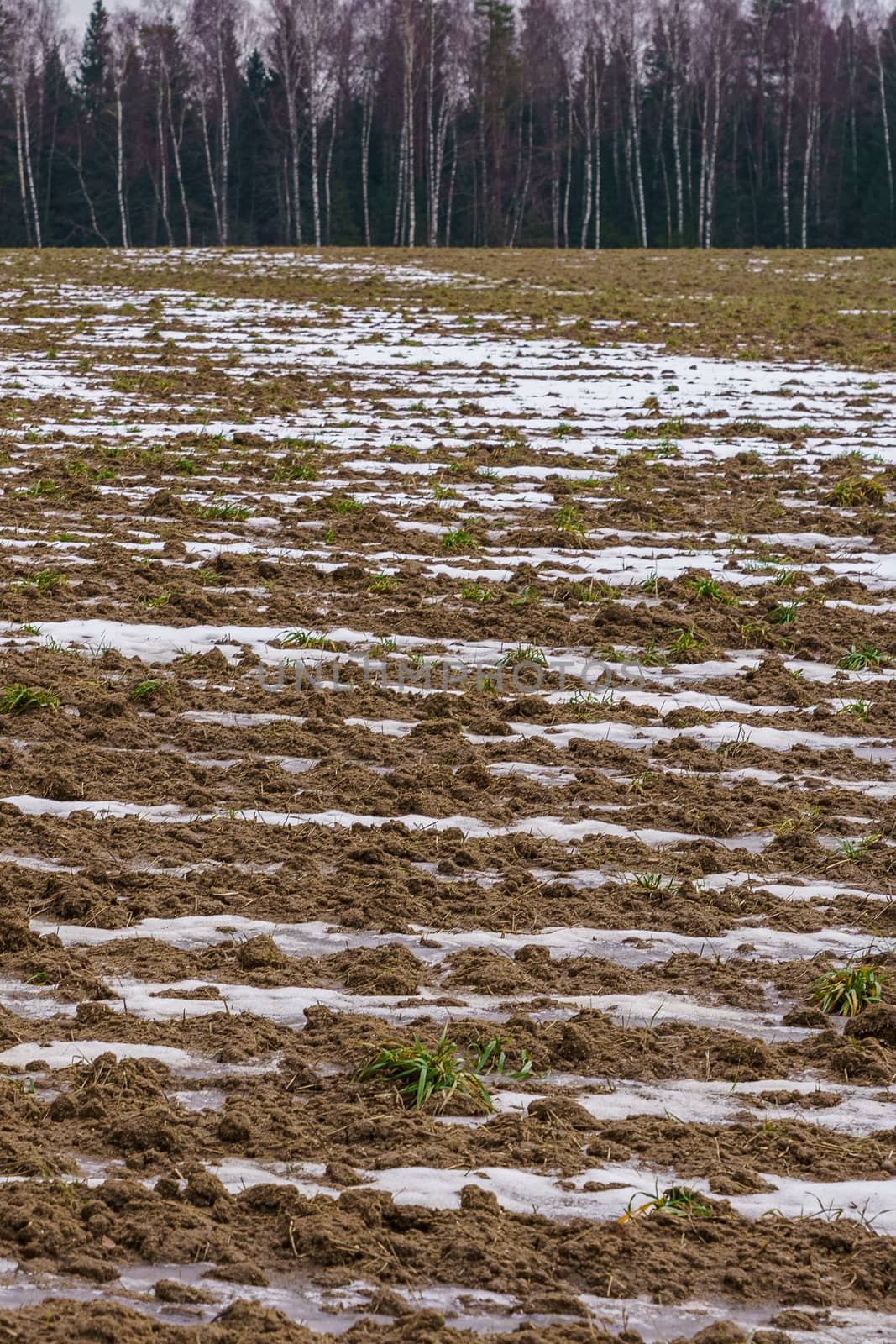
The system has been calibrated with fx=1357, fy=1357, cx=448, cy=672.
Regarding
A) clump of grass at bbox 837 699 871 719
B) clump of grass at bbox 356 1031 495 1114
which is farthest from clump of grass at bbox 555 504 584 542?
clump of grass at bbox 356 1031 495 1114

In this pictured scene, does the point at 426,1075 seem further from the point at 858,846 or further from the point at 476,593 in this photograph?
the point at 476,593

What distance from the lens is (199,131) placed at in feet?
195

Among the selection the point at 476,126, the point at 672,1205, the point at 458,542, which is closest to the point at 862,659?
the point at 458,542

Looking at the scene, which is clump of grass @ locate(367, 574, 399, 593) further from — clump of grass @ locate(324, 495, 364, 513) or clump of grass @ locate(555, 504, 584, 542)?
clump of grass @ locate(324, 495, 364, 513)

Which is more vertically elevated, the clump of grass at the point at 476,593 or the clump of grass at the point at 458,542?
the clump of grass at the point at 458,542

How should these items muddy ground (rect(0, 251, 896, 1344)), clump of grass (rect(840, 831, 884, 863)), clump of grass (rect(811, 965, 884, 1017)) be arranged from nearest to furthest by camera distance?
muddy ground (rect(0, 251, 896, 1344)) < clump of grass (rect(811, 965, 884, 1017)) < clump of grass (rect(840, 831, 884, 863))

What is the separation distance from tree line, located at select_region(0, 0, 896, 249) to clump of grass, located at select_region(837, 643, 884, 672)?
47.3 meters

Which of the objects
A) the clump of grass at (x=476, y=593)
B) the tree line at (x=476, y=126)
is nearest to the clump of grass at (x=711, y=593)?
the clump of grass at (x=476, y=593)

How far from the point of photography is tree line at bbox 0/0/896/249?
180 ft

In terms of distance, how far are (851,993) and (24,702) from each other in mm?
4068

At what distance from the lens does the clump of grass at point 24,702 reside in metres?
6.43

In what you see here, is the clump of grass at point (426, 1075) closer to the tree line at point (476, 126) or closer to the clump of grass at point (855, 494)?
the clump of grass at point (855, 494)

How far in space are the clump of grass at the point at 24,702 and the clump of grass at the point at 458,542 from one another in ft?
12.8

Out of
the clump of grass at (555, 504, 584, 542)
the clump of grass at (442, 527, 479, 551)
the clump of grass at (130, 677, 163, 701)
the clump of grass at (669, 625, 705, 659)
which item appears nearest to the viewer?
the clump of grass at (130, 677, 163, 701)
